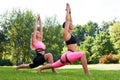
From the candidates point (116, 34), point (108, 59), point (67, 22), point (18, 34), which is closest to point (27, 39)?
point (18, 34)

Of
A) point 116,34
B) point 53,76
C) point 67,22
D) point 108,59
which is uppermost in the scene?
point 116,34

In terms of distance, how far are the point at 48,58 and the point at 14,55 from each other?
61723 millimetres

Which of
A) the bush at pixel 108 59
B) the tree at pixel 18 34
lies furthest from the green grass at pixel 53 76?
the tree at pixel 18 34

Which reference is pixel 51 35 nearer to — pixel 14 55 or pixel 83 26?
pixel 14 55

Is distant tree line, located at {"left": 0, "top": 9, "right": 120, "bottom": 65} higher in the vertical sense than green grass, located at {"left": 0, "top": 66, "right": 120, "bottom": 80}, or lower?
higher

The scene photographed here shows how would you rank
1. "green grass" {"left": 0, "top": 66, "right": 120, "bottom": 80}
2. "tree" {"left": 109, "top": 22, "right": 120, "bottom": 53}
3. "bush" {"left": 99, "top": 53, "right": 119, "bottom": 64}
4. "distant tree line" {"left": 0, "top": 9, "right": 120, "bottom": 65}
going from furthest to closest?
"distant tree line" {"left": 0, "top": 9, "right": 120, "bottom": 65}, "tree" {"left": 109, "top": 22, "right": 120, "bottom": 53}, "bush" {"left": 99, "top": 53, "right": 119, "bottom": 64}, "green grass" {"left": 0, "top": 66, "right": 120, "bottom": 80}

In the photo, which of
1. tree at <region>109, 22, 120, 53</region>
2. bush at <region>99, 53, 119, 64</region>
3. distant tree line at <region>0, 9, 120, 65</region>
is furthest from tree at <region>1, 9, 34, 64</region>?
bush at <region>99, 53, 119, 64</region>

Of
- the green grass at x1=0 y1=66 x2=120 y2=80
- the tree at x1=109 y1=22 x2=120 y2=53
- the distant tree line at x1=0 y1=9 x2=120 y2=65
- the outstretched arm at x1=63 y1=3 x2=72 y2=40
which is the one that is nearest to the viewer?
the green grass at x1=0 y1=66 x2=120 y2=80

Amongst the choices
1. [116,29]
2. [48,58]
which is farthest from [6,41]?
[48,58]

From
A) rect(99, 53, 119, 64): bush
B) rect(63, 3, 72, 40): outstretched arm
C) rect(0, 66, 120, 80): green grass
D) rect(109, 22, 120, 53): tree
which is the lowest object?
rect(0, 66, 120, 80): green grass

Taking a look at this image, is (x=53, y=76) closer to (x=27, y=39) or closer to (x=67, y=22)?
(x=67, y=22)

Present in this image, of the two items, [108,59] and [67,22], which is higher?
[67,22]

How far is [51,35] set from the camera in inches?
3159

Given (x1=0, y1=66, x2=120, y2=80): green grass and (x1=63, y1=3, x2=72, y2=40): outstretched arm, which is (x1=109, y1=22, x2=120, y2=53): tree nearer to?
(x1=0, y1=66, x2=120, y2=80): green grass
